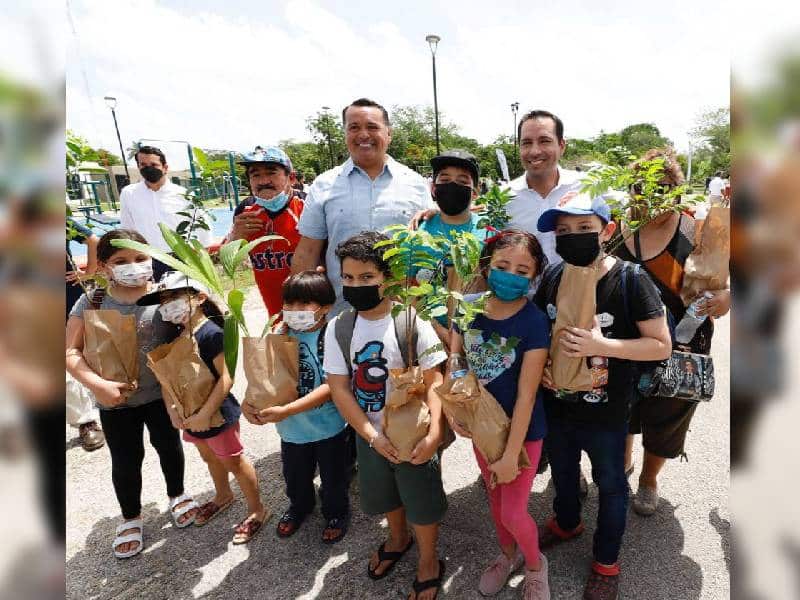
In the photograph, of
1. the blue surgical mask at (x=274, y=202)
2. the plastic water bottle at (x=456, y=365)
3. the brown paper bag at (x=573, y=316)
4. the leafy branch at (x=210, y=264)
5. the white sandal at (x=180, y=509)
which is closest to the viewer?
the brown paper bag at (x=573, y=316)

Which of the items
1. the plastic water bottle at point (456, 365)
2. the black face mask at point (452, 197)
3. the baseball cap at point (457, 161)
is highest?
the baseball cap at point (457, 161)

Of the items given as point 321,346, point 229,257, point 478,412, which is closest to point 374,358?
point 321,346

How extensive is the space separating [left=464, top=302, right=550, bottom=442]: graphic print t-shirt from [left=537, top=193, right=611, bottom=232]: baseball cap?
14.4 inches

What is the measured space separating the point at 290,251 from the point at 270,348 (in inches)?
47.8

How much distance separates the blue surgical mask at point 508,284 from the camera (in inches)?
72.4

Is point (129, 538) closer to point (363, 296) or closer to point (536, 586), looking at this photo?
point (363, 296)

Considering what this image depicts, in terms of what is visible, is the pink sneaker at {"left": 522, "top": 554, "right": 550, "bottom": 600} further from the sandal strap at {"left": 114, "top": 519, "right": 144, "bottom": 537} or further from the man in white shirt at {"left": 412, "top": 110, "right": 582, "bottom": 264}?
the sandal strap at {"left": 114, "top": 519, "right": 144, "bottom": 537}

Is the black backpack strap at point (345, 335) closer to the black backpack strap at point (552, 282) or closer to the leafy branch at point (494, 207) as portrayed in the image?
the leafy branch at point (494, 207)

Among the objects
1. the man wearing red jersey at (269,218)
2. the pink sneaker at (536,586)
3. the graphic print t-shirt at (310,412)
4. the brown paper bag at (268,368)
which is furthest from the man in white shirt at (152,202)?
the pink sneaker at (536,586)

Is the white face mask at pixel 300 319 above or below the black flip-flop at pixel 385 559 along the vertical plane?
above

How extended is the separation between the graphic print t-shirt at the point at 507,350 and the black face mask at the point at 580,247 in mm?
259

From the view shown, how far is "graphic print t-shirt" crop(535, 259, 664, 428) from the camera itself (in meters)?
1.79

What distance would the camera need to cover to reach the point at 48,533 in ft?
1.61

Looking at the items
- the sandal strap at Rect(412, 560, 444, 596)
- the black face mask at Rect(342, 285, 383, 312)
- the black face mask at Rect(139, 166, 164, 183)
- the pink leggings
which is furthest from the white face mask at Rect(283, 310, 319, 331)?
the black face mask at Rect(139, 166, 164, 183)
